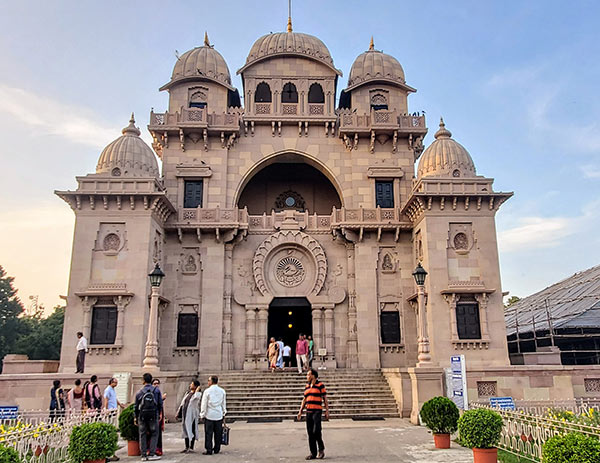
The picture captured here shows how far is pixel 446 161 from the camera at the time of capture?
24297 millimetres

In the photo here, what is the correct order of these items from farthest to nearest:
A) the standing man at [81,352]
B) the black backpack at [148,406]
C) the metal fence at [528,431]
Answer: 1. the standing man at [81,352]
2. the black backpack at [148,406]
3. the metal fence at [528,431]

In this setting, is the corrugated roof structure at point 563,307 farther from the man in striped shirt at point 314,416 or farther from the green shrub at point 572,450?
the green shrub at point 572,450

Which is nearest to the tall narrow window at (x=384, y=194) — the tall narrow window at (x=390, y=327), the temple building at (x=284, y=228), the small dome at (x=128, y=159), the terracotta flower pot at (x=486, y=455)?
the temple building at (x=284, y=228)

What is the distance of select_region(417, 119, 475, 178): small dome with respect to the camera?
24141mm

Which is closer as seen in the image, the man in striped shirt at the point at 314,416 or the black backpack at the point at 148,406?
the man in striped shirt at the point at 314,416

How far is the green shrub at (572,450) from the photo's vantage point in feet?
→ 22.7

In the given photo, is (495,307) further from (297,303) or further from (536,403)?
(297,303)

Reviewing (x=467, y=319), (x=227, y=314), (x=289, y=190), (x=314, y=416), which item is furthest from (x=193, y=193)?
(x=314, y=416)

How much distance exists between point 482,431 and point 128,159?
19.4 metres

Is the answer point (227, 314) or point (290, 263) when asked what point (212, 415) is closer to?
point (227, 314)

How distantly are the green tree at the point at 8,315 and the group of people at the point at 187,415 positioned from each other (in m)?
41.3

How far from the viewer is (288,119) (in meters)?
27.3

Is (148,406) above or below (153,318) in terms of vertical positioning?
below

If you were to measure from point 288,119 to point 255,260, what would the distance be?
25.3 feet
